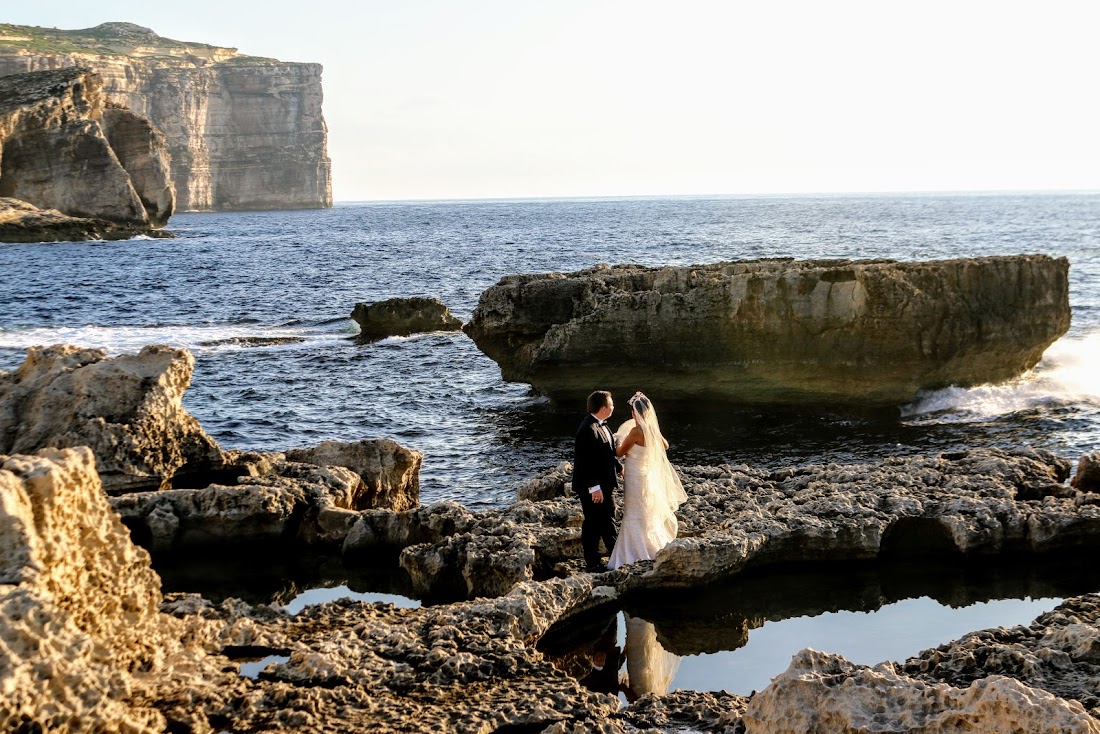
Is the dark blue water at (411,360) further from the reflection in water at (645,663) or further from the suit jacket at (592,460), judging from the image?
the reflection in water at (645,663)

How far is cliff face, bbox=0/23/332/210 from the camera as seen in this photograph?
5546 inches

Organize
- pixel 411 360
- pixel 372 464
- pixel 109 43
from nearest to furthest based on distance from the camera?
pixel 372 464, pixel 411 360, pixel 109 43

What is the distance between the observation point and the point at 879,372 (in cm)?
2044

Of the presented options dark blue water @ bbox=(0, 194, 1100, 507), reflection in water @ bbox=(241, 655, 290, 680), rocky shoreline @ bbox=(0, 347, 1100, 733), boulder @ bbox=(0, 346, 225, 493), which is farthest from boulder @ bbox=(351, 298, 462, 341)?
reflection in water @ bbox=(241, 655, 290, 680)

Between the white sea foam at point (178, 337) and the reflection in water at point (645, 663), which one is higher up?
the reflection in water at point (645, 663)

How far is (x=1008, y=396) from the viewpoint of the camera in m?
21.4

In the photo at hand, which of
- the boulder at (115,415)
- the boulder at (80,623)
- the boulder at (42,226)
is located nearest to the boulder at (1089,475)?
the boulder at (80,623)

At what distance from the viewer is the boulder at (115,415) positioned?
11.9m

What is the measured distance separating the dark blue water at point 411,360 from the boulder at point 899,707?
10.5m

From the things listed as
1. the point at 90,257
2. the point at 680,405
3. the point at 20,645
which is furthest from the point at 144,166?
the point at 20,645

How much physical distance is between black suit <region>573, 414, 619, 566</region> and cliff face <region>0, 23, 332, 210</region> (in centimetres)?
13684

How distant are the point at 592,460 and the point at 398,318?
1025 inches

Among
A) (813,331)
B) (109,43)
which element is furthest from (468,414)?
(109,43)

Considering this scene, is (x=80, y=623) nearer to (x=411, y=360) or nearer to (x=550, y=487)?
(x=550, y=487)
